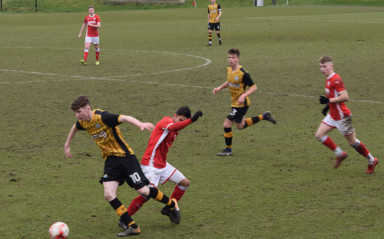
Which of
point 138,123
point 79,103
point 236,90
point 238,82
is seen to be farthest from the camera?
point 236,90

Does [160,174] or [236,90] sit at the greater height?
[236,90]

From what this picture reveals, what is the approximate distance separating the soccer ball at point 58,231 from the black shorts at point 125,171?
2.98 feet

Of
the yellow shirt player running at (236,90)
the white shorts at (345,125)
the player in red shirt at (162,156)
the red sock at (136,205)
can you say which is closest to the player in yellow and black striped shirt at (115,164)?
the red sock at (136,205)

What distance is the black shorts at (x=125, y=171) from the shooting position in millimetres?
8938

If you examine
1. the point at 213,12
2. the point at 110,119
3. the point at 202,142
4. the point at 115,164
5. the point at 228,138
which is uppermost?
the point at 213,12

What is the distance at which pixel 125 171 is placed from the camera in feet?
29.4

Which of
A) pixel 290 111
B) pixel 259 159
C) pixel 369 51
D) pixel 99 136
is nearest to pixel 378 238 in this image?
pixel 99 136

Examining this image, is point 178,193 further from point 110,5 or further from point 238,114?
point 110,5

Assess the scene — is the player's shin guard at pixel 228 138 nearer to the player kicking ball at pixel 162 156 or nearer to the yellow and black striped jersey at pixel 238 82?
the yellow and black striped jersey at pixel 238 82

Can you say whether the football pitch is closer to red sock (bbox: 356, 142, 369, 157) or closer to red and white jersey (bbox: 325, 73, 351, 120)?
red sock (bbox: 356, 142, 369, 157)

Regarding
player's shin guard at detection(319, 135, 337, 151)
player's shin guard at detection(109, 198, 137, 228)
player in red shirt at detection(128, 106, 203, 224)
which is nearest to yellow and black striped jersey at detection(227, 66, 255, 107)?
player's shin guard at detection(319, 135, 337, 151)

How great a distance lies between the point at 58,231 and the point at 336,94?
590 cm

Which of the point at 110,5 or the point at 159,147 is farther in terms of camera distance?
the point at 110,5

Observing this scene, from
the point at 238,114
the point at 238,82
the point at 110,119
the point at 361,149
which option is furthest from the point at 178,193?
the point at 238,82
